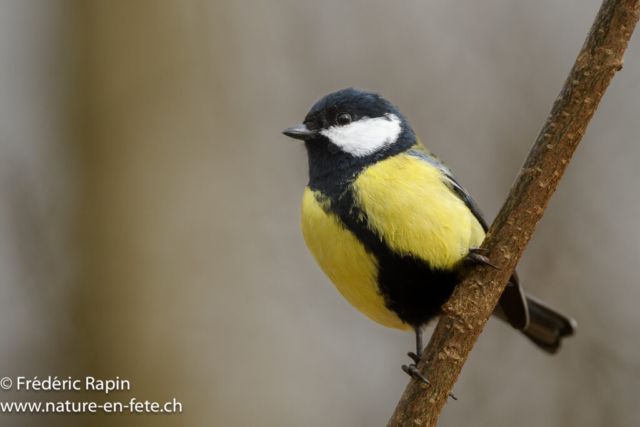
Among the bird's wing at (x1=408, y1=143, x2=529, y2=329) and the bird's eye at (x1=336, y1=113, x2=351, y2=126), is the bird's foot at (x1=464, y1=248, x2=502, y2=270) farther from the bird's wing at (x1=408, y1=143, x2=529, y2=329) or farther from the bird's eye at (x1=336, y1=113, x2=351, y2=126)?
the bird's eye at (x1=336, y1=113, x2=351, y2=126)

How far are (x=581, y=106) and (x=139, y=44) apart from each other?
2.60 m

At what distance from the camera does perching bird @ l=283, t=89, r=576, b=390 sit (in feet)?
5.71

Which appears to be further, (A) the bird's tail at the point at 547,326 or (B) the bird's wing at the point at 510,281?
(A) the bird's tail at the point at 547,326

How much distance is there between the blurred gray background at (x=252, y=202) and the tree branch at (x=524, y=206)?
1.64 meters

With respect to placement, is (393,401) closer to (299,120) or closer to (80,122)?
(299,120)

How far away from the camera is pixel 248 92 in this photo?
362 centimetres

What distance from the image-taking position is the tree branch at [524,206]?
1.47m

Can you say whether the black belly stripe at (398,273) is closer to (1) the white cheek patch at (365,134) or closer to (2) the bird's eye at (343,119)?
(1) the white cheek patch at (365,134)

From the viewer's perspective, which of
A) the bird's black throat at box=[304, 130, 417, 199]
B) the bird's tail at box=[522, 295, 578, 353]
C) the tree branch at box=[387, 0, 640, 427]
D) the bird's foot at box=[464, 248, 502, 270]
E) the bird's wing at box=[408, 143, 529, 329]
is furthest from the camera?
the bird's tail at box=[522, 295, 578, 353]

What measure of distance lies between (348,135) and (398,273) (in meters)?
0.56

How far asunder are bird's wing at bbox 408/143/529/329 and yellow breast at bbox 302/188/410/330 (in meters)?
0.42

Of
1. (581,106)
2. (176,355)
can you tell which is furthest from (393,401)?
(581,106)

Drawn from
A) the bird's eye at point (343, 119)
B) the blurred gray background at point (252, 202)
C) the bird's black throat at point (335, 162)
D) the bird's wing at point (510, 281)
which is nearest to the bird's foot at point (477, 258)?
the bird's wing at point (510, 281)

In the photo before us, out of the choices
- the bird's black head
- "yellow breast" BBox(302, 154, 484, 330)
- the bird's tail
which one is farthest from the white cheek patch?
the bird's tail
